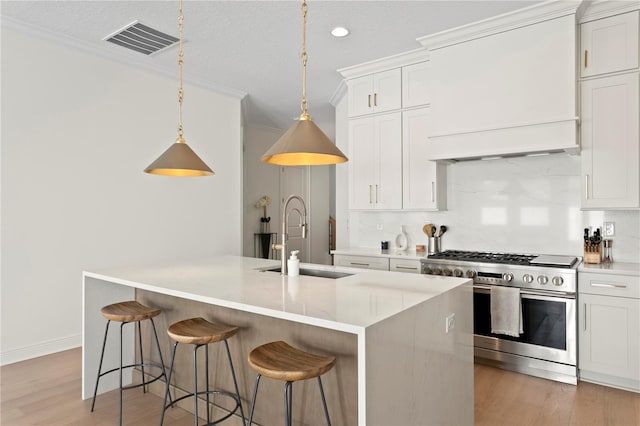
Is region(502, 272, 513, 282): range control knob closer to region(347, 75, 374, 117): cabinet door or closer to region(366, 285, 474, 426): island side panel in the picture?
region(366, 285, 474, 426): island side panel

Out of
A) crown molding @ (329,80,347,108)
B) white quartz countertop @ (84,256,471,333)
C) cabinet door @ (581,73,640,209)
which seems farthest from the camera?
crown molding @ (329,80,347,108)

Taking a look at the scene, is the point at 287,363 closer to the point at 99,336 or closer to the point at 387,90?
the point at 99,336

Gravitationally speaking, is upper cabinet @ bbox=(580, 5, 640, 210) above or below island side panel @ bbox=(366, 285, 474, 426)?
above

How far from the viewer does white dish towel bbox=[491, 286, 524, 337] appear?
3.18 metres

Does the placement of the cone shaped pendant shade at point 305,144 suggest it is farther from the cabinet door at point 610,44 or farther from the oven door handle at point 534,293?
the cabinet door at point 610,44

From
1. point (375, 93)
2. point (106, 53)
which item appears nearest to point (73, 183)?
point (106, 53)

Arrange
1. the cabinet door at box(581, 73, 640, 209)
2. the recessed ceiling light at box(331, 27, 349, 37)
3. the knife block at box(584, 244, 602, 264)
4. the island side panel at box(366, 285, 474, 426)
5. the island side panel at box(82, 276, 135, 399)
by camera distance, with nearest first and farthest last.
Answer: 1. the island side panel at box(366, 285, 474, 426)
2. the island side panel at box(82, 276, 135, 399)
3. the cabinet door at box(581, 73, 640, 209)
4. the knife block at box(584, 244, 602, 264)
5. the recessed ceiling light at box(331, 27, 349, 37)

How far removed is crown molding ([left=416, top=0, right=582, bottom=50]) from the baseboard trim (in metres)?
A: 4.21

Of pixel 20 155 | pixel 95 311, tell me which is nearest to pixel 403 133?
pixel 95 311

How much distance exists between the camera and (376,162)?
4.46 meters

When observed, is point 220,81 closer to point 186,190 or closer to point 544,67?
point 186,190

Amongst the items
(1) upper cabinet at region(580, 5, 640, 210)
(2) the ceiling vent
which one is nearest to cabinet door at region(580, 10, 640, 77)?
(1) upper cabinet at region(580, 5, 640, 210)

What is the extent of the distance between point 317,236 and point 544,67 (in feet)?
19.1

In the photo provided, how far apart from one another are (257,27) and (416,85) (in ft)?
5.50
